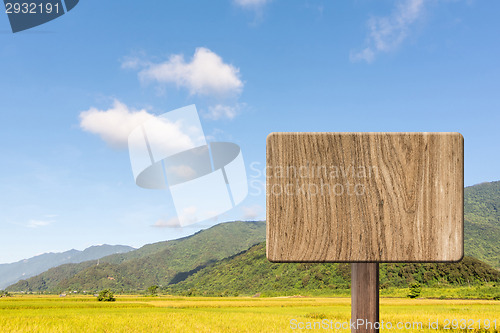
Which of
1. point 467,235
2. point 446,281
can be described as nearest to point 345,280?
point 446,281

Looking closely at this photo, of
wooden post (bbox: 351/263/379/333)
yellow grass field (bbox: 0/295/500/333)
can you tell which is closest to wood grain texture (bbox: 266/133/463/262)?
wooden post (bbox: 351/263/379/333)

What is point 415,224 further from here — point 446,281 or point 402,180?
point 446,281

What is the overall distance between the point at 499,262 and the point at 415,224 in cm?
16413

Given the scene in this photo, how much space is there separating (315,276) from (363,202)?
120237 mm

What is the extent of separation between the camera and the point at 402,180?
185cm

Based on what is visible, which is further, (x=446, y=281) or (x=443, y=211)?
(x=446, y=281)

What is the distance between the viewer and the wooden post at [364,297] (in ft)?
6.56

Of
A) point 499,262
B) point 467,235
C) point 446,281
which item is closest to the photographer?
point 446,281

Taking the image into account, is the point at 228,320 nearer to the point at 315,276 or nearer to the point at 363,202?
the point at 363,202

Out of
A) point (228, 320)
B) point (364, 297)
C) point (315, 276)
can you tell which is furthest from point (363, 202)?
point (315, 276)

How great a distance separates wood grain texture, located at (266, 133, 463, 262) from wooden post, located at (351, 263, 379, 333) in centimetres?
21

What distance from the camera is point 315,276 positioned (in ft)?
380

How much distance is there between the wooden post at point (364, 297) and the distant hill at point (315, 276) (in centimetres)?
5579

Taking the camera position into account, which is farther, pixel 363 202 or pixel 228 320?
pixel 228 320
